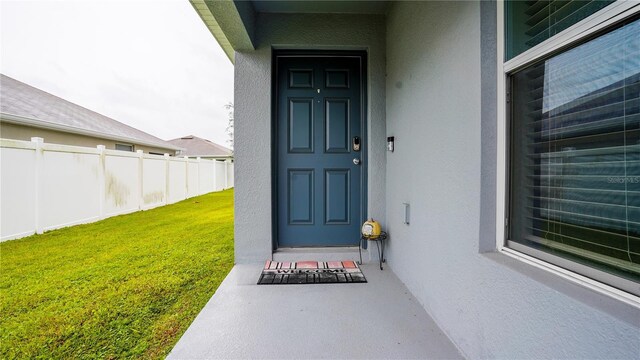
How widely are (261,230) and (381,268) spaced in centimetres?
131

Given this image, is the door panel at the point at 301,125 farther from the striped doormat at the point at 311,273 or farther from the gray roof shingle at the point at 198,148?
the gray roof shingle at the point at 198,148

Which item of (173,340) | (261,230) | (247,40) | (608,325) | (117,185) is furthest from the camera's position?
(117,185)

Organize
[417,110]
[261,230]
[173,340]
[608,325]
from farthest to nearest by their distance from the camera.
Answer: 1. [261,230]
2. [417,110]
3. [173,340]
4. [608,325]

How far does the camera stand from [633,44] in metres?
0.76

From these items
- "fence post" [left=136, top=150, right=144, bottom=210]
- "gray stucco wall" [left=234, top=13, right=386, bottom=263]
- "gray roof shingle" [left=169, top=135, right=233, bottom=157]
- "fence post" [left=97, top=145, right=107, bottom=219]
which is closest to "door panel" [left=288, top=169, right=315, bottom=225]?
"gray stucco wall" [left=234, top=13, right=386, bottom=263]

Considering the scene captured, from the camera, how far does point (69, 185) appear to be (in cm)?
480

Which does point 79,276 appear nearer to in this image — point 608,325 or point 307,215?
point 307,215

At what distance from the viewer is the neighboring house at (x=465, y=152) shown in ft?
2.73

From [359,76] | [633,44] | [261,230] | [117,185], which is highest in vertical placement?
[359,76]

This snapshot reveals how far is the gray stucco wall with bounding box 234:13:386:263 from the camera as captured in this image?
2834 millimetres

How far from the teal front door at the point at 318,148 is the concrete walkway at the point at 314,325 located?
32.7 inches

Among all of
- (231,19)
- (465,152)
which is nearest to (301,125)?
(231,19)

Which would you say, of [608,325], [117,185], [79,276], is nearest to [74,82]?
[117,185]

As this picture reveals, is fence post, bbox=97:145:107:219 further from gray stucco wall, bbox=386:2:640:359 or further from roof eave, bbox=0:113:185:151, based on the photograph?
gray stucco wall, bbox=386:2:640:359
